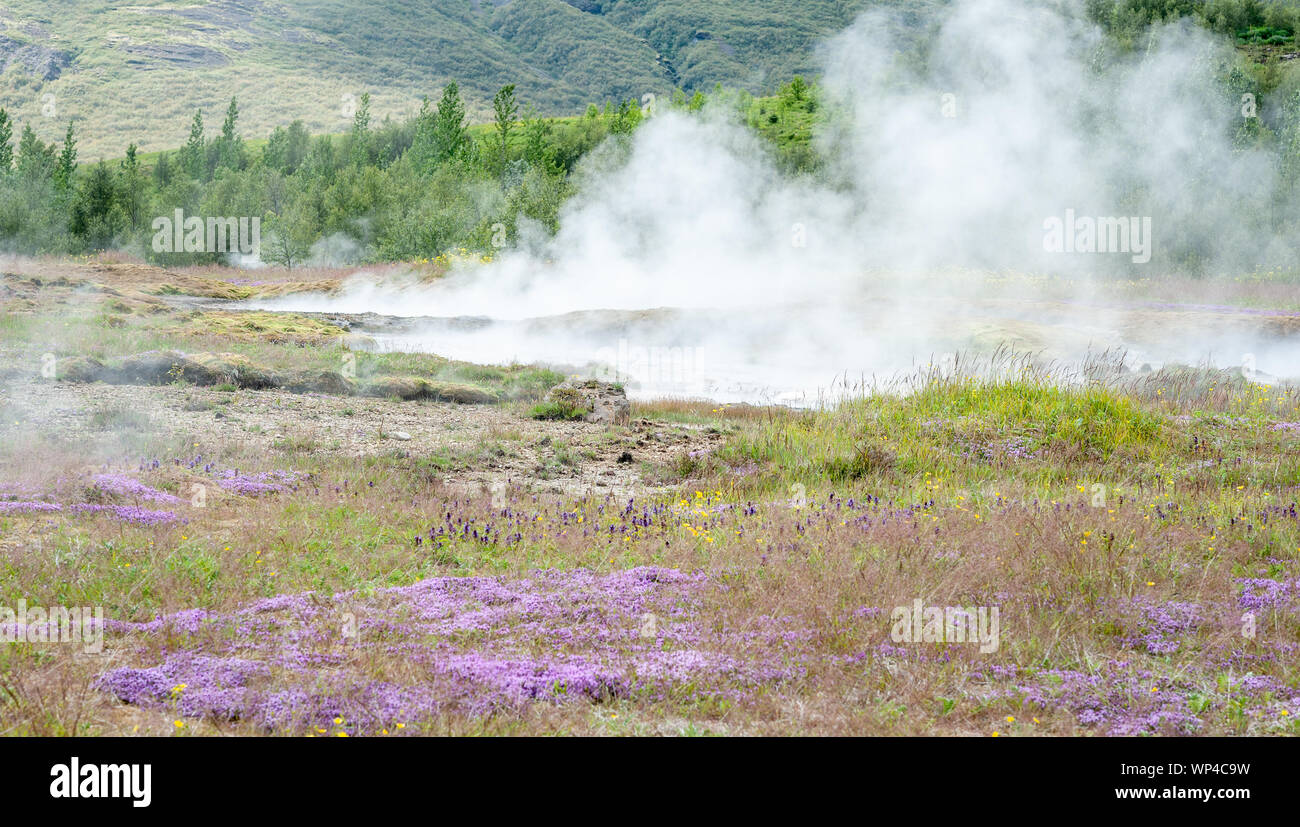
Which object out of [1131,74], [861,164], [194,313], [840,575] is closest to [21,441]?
[840,575]

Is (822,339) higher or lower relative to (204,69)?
lower

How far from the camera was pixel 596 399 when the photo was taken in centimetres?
→ 1527

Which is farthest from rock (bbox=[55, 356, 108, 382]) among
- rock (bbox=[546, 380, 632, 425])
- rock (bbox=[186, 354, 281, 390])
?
rock (bbox=[546, 380, 632, 425])

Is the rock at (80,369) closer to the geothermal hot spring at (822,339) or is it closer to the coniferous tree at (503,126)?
the geothermal hot spring at (822,339)

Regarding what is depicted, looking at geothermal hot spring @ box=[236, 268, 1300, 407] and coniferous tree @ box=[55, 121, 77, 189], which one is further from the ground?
coniferous tree @ box=[55, 121, 77, 189]
